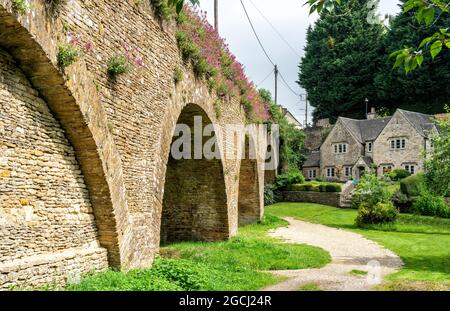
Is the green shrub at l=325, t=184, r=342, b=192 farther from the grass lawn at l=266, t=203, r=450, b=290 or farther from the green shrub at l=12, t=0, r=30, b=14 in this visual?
the green shrub at l=12, t=0, r=30, b=14

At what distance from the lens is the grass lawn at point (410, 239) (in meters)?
10.7

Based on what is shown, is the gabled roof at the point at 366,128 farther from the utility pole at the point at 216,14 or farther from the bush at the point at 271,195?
the utility pole at the point at 216,14

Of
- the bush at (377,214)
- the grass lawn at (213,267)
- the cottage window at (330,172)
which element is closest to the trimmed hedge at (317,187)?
the bush at (377,214)

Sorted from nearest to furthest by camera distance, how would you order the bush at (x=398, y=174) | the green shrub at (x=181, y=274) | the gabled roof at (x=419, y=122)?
the green shrub at (x=181, y=274) < the bush at (x=398, y=174) < the gabled roof at (x=419, y=122)

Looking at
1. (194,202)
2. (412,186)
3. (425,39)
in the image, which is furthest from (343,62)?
(425,39)

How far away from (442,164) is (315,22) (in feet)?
157

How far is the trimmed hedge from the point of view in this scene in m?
32.8

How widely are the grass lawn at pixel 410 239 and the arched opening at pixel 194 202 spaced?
22.4 feet

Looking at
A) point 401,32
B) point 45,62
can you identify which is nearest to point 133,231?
point 45,62

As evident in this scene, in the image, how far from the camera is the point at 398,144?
4138cm

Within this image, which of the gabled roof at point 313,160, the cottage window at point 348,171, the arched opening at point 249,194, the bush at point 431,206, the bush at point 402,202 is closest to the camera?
the arched opening at point 249,194

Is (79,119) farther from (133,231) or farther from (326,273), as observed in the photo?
(326,273)

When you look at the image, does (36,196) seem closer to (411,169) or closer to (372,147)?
(411,169)

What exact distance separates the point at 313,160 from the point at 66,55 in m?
46.2
